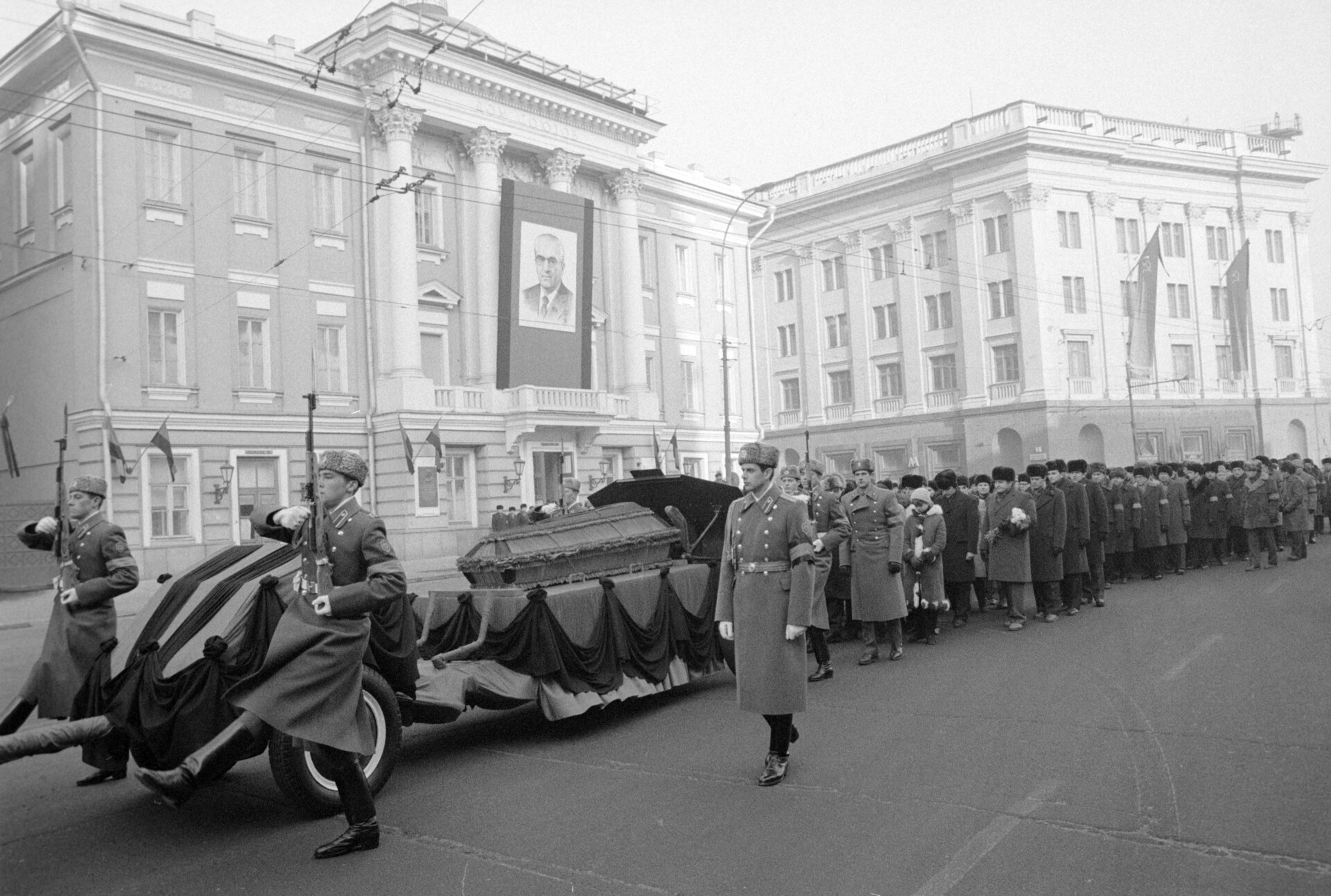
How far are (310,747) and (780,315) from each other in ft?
187

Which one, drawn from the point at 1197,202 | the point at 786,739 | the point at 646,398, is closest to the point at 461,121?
the point at 646,398

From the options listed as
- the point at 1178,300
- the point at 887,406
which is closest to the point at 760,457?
the point at 887,406

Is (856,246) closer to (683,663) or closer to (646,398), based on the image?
(646,398)

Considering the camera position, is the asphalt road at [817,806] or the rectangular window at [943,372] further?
the rectangular window at [943,372]

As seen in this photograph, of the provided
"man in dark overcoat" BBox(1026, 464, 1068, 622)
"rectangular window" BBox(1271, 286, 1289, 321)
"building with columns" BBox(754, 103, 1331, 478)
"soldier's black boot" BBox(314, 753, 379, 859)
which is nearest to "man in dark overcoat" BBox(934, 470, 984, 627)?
"man in dark overcoat" BBox(1026, 464, 1068, 622)

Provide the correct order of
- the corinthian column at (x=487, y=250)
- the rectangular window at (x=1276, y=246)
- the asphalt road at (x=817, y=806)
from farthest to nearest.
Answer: the rectangular window at (x=1276, y=246) → the corinthian column at (x=487, y=250) → the asphalt road at (x=817, y=806)

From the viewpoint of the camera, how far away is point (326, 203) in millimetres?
28922

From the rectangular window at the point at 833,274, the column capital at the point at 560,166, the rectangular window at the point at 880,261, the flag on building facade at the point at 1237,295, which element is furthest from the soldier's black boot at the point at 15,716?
the rectangular window at the point at 833,274

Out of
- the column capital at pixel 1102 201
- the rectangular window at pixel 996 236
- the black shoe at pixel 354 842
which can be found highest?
the column capital at pixel 1102 201

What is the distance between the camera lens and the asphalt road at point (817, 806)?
190 inches

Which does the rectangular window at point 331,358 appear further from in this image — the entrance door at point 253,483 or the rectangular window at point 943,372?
the rectangular window at point 943,372

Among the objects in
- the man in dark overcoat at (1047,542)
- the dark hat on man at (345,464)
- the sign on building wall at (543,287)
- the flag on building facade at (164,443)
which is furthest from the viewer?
the sign on building wall at (543,287)

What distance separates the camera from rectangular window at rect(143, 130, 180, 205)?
25078 mm

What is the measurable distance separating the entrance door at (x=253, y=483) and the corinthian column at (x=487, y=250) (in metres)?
7.01
